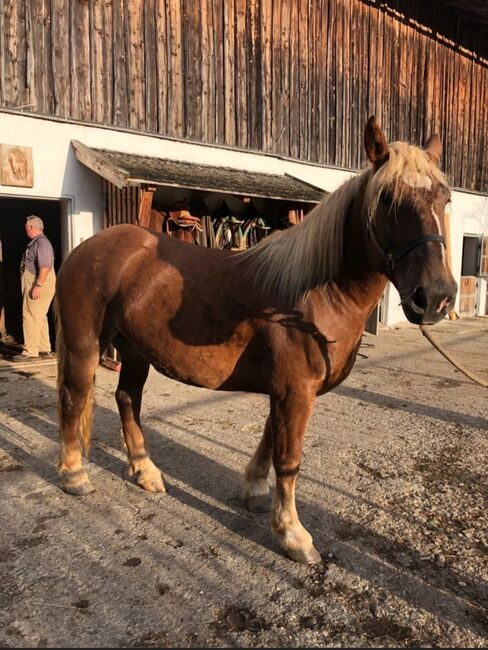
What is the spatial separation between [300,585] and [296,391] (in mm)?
914

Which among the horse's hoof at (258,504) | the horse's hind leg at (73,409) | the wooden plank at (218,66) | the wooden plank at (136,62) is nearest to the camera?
the horse's hoof at (258,504)

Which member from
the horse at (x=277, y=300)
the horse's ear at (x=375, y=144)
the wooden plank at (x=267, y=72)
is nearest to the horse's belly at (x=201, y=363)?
the horse at (x=277, y=300)

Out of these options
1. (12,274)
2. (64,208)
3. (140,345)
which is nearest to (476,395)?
(140,345)

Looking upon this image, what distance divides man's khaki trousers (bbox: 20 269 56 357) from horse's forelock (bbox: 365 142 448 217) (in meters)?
5.50

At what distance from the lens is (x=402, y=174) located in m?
1.99

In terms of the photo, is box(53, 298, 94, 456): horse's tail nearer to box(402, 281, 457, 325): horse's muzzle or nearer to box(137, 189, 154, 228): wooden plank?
box(402, 281, 457, 325): horse's muzzle

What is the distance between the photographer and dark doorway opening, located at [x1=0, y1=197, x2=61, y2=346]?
8.69 meters

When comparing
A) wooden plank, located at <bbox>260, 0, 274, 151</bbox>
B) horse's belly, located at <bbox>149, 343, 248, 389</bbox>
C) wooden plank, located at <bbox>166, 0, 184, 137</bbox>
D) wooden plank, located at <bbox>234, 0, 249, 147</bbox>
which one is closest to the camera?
horse's belly, located at <bbox>149, 343, 248, 389</bbox>

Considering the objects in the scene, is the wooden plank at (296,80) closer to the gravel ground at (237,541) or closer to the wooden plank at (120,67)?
the wooden plank at (120,67)

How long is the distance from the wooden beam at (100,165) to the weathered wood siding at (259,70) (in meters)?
0.56

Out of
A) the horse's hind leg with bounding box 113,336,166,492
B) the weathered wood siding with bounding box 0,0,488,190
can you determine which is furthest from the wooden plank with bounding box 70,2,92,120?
the horse's hind leg with bounding box 113,336,166,492

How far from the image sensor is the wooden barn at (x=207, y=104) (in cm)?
630

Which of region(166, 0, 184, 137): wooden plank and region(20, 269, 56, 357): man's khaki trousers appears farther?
region(166, 0, 184, 137): wooden plank

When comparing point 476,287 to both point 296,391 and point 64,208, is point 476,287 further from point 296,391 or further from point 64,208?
point 296,391
